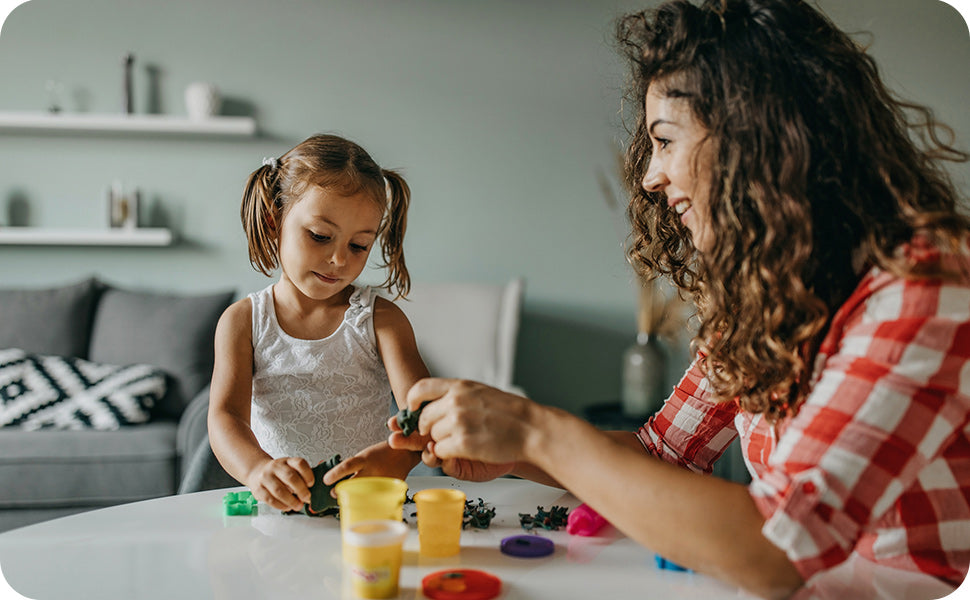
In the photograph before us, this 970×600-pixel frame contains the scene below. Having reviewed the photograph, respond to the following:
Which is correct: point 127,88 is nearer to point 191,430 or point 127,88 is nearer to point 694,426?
point 191,430

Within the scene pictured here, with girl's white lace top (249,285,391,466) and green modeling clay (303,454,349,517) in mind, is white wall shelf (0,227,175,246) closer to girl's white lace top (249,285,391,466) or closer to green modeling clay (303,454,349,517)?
girl's white lace top (249,285,391,466)

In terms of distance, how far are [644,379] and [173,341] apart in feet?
5.52

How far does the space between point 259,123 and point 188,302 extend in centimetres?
67

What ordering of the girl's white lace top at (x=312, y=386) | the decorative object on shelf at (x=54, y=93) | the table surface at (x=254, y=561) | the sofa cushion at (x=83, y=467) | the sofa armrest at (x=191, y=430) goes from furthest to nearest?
the decorative object on shelf at (x=54, y=93) → the sofa cushion at (x=83, y=467) → the sofa armrest at (x=191, y=430) → the girl's white lace top at (x=312, y=386) → the table surface at (x=254, y=561)

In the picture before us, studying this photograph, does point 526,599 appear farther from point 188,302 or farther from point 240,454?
point 188,302

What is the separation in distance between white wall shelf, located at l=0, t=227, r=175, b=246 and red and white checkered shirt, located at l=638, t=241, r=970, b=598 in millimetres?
2348

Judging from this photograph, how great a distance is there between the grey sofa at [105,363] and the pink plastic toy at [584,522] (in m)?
1.51

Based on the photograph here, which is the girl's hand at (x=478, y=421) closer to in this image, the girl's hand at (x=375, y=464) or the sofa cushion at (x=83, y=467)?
the girl's hand at (x=375, y=464)

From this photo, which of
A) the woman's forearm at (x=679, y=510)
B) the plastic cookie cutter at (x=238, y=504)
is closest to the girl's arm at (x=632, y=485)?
the woman's forearm at (x=679, y=510)

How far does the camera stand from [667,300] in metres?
2.93

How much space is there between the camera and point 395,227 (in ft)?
4.38

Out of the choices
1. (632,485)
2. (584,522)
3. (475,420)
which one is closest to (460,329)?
(584,522)

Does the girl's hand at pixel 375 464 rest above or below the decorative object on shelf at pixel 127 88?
below

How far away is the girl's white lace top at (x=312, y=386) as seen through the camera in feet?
4.31
